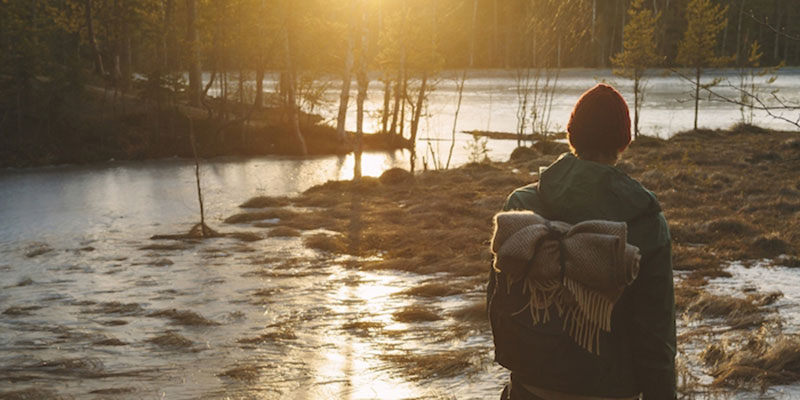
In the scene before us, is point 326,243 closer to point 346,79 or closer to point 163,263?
point 163,263

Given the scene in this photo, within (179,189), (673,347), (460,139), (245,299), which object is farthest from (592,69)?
(673,347)

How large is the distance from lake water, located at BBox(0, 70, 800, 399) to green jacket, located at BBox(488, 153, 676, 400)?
390 centimetres

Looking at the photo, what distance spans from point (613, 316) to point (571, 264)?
0.33 metres

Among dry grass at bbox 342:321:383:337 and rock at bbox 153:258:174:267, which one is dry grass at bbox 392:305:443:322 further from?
rock at bbox 153:258:174:267

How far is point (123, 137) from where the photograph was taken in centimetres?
3322

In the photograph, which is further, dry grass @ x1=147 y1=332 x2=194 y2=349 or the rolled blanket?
dry grass @ x1=147 y1=332 x2=194 y2=349

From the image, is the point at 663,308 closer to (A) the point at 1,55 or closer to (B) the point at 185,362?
(B) the point at 185,362

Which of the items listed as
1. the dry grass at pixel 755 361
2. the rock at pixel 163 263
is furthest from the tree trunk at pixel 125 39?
the dry grass at pixel 755 361

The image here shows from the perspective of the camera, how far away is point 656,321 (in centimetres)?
256

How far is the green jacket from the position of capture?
99.0 inches

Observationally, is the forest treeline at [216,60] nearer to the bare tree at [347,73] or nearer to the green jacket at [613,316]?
the bare tree at [347,73]

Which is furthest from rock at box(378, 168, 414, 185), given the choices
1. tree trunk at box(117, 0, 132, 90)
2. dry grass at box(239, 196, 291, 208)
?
tree trunk at box(117, 0, 132, 90)

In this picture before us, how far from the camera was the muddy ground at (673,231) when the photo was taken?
695cm

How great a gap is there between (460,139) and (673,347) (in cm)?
3551
